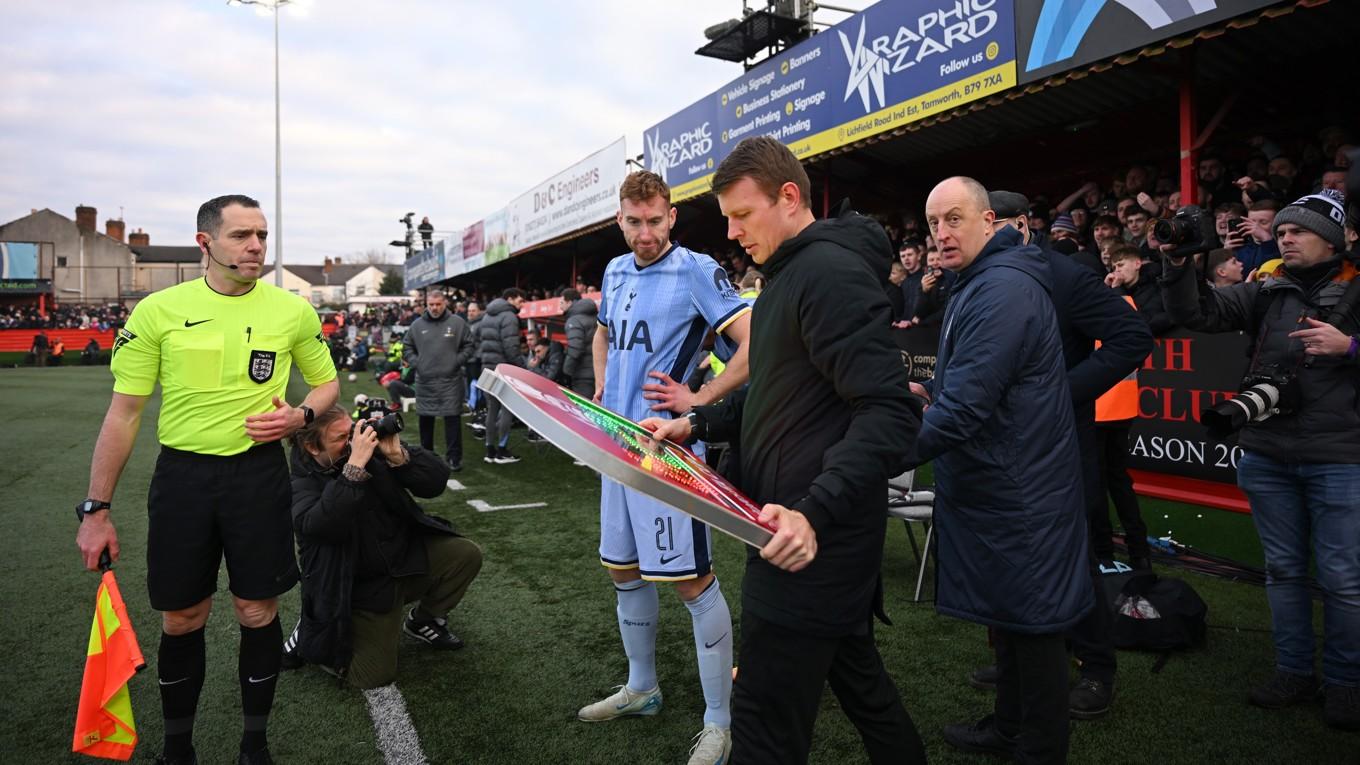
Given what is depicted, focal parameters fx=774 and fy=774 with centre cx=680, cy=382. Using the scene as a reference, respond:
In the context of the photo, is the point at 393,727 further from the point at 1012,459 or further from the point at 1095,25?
the point at 1095,25

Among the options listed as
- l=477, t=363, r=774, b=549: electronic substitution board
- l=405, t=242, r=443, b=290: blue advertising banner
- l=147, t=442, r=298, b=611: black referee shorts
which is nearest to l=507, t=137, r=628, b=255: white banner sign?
l=147, t=442, r=298, b=611: black referee shorts

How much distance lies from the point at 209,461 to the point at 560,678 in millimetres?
1754

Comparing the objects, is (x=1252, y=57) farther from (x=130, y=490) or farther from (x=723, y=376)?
(x=130, y=490)

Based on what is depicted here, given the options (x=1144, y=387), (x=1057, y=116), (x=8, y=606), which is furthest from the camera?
(x=1057, y=116)

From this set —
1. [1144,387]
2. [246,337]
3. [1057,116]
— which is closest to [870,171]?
[1057,116]

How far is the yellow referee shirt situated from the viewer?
8.38 ft

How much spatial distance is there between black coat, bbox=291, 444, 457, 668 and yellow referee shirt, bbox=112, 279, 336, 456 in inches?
26.6

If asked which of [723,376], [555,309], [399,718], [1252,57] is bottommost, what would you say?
[399,718]

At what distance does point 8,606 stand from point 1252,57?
32.7 ft

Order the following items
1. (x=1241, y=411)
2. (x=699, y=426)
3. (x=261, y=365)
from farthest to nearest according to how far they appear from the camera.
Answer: (x=1241, y=411)
(x=261, y=365)
(x=699, y=426)

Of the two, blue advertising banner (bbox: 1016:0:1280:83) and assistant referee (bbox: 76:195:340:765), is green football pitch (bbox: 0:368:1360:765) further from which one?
blue advertising banner (bbox: 1016:0:1280:83)

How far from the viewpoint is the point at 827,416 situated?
177 centimetres

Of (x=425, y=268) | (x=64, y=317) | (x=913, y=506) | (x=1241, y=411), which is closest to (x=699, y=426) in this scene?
(x=1241, y=411)

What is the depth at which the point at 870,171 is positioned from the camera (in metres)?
10.6
